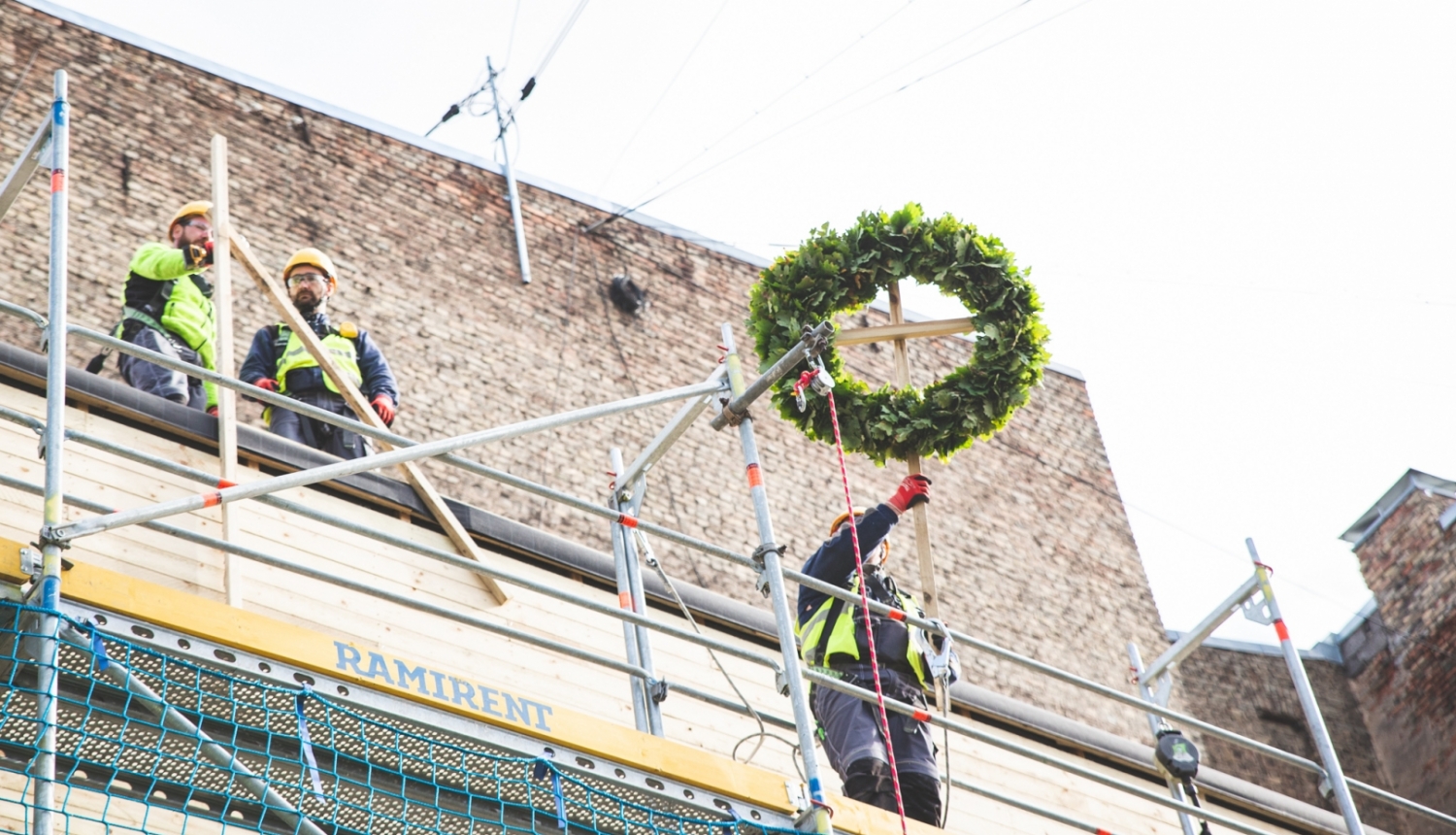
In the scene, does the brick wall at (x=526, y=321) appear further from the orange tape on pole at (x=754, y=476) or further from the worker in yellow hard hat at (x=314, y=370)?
the orange tape on pole at (x=754, y=476)

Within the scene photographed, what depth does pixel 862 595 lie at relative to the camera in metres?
6.02

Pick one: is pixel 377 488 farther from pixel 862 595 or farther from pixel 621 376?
pixel 621 376

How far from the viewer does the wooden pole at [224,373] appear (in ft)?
20.5

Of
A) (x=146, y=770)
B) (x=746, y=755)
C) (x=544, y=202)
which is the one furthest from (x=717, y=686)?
(x=544, y=202)

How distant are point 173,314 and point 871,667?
3951mm

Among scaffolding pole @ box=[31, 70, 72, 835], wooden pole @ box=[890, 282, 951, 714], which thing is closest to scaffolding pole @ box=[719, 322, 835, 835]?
wooden pole @ box=[890, 282, 951, 714]

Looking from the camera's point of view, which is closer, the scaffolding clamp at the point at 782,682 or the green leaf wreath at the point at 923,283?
the scaffolding clamp at the point at 782,682

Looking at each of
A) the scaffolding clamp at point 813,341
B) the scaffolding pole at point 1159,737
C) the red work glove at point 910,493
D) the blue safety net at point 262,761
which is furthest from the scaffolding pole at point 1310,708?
the blue safety net at point 262,761

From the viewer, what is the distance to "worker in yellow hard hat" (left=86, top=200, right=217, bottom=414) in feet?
25.0

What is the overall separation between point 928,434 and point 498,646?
2217 millimetres

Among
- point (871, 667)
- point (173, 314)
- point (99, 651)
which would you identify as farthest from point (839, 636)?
point (173, 314)

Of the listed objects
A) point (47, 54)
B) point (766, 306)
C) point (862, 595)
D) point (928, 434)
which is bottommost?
point (862, 595)

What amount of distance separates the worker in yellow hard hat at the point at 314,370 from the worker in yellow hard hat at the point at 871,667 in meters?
2.64

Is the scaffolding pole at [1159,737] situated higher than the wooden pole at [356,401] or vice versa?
the wooden pole at [356,401]
